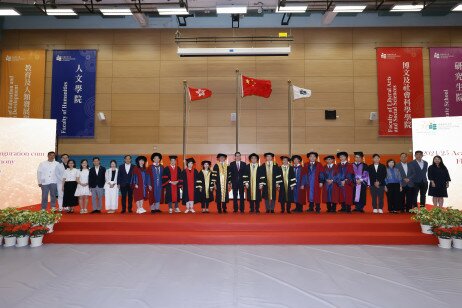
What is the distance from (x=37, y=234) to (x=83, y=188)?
1673 millimetres

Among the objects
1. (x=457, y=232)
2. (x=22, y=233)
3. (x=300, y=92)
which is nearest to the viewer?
(x=457, y=232)

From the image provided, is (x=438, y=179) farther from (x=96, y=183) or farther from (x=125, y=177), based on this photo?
(x=96, y=183)

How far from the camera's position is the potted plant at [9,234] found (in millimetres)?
4598

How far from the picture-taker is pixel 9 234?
15.1 ft

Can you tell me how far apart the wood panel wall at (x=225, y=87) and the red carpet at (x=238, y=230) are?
15.3 feet

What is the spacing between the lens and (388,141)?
9844 mm

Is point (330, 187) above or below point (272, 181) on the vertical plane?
below

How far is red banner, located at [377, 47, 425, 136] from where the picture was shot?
31.9 ft

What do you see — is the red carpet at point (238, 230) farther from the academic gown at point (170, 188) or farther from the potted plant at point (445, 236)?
the academic gown at point (170, 188)

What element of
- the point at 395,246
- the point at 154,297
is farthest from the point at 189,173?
the point at 395,246

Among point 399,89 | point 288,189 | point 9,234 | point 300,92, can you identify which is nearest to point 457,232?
point 288,189

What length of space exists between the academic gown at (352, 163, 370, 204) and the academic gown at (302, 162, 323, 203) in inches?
29.3

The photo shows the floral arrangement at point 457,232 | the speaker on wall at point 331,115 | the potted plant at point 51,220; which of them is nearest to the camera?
the floral arrangement at point 457,232

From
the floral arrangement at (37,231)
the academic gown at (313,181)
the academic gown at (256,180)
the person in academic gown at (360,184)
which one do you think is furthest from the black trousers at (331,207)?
the floral arrangement at (37,231)
